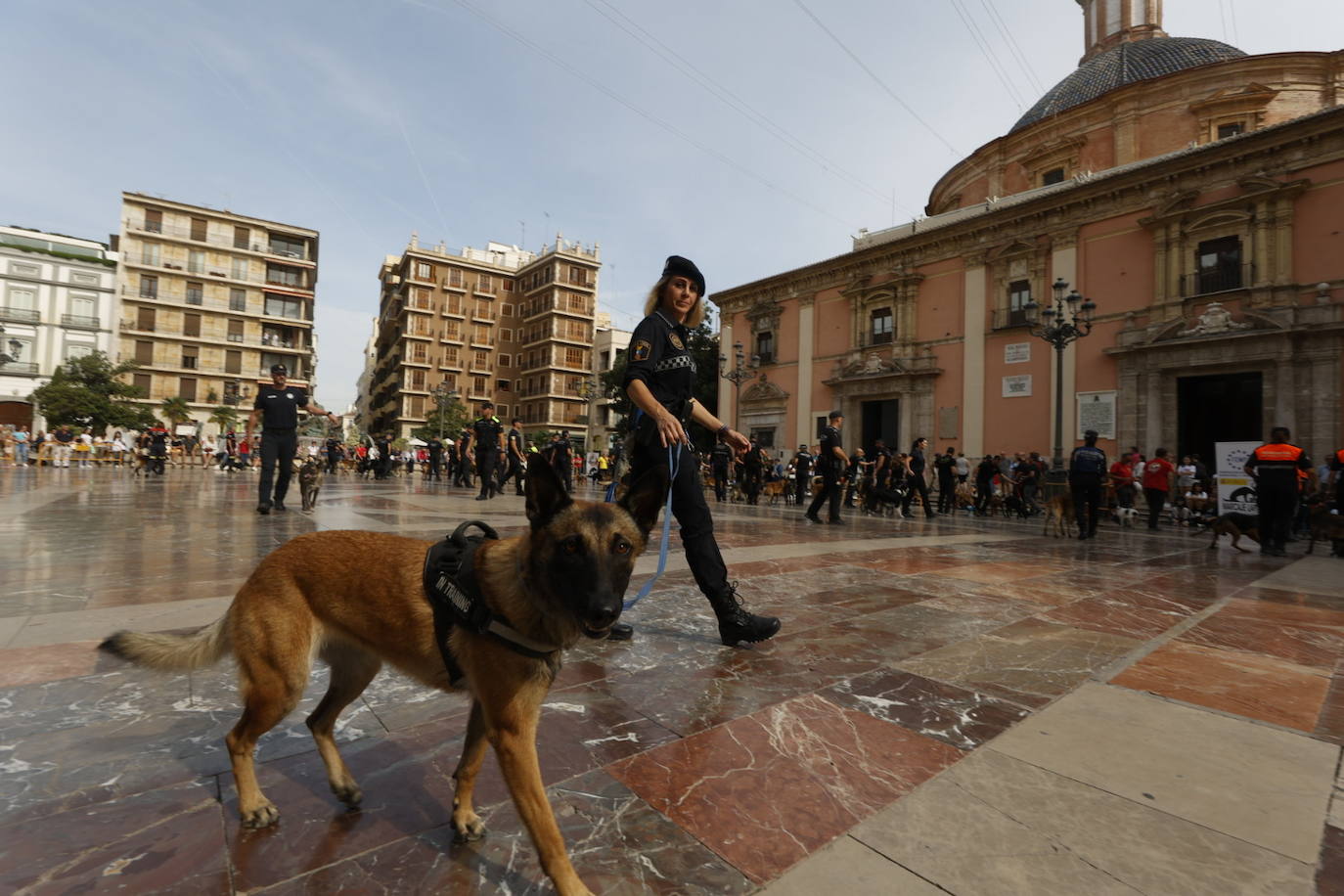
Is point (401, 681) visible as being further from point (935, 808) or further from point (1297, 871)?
point (1297, 871)

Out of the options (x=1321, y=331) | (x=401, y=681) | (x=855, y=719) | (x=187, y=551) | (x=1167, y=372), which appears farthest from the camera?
(x=1167, y=372)

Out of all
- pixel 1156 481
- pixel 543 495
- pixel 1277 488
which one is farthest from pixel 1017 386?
pixel 543 495

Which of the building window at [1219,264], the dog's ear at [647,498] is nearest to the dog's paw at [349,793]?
the dog's ear at [647,498]

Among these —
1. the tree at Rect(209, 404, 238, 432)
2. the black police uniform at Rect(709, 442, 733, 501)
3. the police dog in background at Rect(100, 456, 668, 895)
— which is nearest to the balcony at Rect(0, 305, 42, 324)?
the tree at Rect(209, 404, 238, 432)

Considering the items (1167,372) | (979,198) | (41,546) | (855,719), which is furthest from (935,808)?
(979,198)

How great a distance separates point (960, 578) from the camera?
5.46 meters

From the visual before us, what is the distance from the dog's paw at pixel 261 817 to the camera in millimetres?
1546

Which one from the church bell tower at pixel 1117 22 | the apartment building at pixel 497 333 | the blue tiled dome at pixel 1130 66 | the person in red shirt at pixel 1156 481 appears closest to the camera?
the person in red shirt at pixel 1156 481

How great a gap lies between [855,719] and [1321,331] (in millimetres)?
22587

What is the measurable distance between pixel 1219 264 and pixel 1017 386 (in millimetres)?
6515

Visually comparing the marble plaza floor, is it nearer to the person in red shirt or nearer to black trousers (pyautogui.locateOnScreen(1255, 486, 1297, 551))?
black trousers (pyautogui.locateOnScreen(1255, 486, 1297, 551))

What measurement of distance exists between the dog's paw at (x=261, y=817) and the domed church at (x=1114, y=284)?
16.7 m

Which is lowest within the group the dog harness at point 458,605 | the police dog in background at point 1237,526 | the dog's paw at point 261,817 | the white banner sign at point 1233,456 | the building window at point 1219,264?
the dog's paw at point 261,817

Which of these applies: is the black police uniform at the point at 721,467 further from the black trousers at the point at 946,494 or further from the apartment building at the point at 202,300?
the apartment building at the point at 202,300
